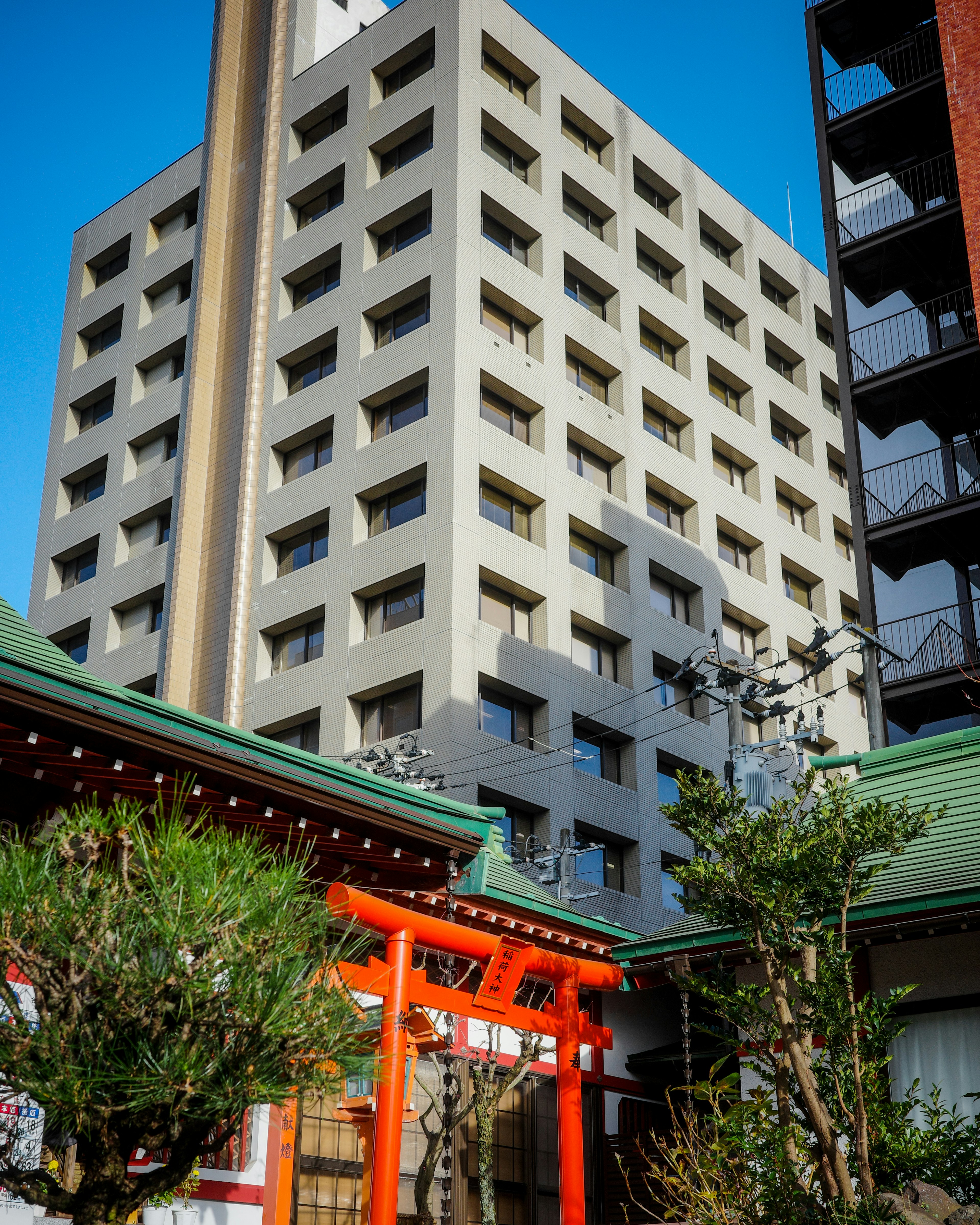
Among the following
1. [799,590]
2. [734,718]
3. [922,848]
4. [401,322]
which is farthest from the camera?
[799,590]

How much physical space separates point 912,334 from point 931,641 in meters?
6.87

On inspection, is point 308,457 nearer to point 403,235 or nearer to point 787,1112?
point 403,235

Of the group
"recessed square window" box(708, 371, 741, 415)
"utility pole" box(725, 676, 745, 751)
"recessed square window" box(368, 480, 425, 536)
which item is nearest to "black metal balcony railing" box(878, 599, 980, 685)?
"utility pole" box(725, 676, 745, 751)

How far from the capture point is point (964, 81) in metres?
23.7

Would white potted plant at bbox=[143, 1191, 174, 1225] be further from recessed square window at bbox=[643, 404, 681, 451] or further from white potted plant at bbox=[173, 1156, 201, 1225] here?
recessed square window at bbox=[643, 404, 681, 451]

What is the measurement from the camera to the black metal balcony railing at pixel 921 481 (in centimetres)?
2594

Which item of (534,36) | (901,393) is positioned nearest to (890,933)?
(901,393)

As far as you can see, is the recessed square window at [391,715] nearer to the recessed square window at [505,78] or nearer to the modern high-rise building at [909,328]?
the modern high-rise building at [909,328]

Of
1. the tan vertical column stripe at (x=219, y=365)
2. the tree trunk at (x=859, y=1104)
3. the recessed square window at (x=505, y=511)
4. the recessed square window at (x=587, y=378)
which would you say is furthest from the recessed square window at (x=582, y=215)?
the tree trunk at (x=859, y=1104)

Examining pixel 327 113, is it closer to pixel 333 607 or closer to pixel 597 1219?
pixel 333 607

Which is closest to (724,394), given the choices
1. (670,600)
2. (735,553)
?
(735,553)

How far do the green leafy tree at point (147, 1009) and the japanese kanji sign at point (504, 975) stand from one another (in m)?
4.96

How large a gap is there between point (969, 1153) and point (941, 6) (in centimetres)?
2133

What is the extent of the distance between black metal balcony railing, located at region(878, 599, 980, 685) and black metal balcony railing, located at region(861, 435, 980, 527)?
2067 millimetres
